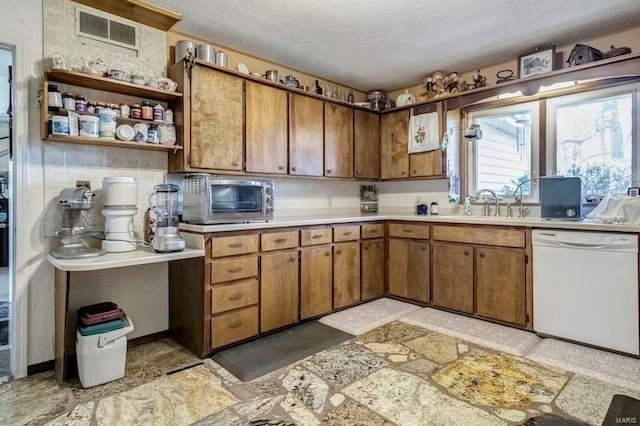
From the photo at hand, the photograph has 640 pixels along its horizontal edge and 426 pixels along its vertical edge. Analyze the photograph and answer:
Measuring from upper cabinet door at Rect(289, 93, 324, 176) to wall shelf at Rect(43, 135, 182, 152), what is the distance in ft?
3.86

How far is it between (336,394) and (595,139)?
10.4 ft

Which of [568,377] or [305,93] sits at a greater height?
[305,93]

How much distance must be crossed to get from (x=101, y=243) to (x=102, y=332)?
25.6 inches

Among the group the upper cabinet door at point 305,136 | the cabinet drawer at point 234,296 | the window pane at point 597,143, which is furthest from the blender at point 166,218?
the window pane at point 597,143

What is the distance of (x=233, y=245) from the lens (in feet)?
8.80

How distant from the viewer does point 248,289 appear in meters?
2.78

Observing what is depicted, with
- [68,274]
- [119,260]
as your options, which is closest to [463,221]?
[119,260]

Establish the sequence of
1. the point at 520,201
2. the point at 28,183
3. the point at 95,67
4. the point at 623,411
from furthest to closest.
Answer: the point at 520,201
the point at 95,67
the point at 28,183
the point at 623,411

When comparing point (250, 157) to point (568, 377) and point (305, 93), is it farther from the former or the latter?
point (568, 377)

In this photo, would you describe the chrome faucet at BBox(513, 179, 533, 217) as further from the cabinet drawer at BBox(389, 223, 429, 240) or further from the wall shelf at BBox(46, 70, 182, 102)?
the wall shelf at BBox(46, 70, 182, 102)

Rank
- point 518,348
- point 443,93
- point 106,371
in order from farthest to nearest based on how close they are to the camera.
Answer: point 443,93 < point 518,348 < point 106,371

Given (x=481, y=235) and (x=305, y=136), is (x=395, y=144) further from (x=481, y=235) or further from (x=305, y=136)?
(x=481, y=235)

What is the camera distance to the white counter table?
204 centimetres

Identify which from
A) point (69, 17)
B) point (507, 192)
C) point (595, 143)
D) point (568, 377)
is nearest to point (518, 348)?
point (568, 377)
